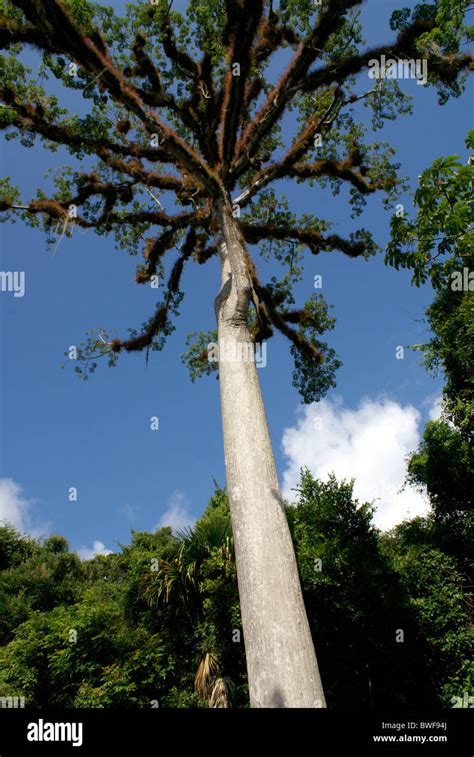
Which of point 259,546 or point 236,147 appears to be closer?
point 259,546

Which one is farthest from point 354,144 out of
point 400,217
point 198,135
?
point 400,217

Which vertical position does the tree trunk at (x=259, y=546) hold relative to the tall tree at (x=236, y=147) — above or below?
below

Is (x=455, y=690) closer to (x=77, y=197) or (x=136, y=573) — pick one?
(x=136, y=573)

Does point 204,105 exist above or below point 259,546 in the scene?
above

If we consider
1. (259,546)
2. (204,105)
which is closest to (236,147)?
(204,105)

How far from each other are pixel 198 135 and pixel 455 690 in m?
13.2

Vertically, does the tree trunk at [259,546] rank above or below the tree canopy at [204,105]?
below

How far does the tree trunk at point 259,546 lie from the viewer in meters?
3.42

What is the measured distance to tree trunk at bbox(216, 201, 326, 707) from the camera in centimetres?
342

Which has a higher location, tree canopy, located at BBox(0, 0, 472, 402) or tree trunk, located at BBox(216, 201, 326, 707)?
tree canopy, located at BBox(0, 0, 472, 402)

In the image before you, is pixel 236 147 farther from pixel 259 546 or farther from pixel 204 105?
pixel 259 546

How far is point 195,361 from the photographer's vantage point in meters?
12.0

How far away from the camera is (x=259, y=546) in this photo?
4.05 metres

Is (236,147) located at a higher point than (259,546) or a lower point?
higher
